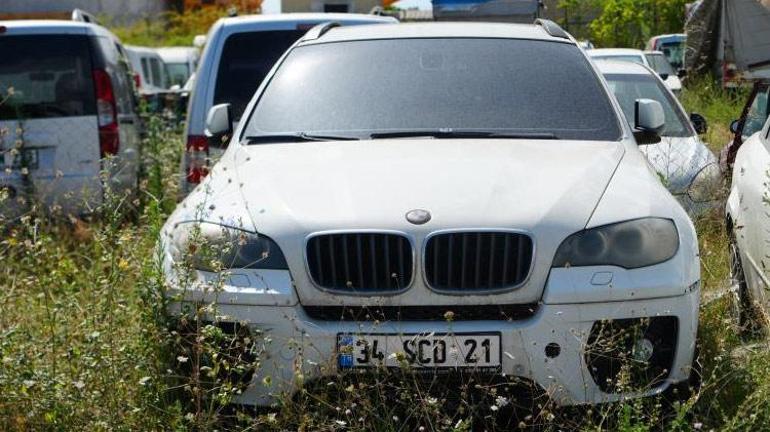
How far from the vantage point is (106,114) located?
9188 mm

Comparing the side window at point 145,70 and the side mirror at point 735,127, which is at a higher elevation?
the side mirror at point 735,127

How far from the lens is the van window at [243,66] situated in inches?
306

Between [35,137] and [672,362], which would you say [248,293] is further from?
[35,137]

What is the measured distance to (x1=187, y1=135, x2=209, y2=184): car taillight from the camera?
722 cm

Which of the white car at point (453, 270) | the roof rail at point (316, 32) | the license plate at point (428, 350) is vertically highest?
the roof rail at point (316, 32)

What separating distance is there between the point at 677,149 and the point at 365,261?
4.46 m

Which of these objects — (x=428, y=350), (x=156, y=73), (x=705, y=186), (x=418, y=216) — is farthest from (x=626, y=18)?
(x=428, y=350)

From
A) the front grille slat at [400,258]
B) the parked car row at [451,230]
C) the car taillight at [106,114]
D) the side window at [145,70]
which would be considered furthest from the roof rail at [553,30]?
the side window at [145,70]

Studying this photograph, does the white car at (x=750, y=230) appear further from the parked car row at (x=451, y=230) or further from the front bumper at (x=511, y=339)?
the front bumper at (x=511, y=339)

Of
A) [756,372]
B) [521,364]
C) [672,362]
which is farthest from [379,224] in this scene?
[756,372]

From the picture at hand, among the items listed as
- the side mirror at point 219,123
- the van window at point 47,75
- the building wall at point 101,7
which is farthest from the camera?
the building wall at point 101,7

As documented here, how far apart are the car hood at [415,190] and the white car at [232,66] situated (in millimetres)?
2636

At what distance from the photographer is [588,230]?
4125mm

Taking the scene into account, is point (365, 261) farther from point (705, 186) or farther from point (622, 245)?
point (705, 186)
